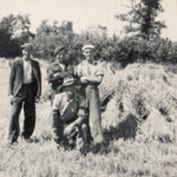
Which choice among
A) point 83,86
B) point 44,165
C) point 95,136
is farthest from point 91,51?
point 44,165

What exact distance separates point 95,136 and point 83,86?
0.78 meters

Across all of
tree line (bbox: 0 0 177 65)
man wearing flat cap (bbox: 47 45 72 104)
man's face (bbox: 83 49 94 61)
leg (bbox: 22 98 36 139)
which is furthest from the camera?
tree line (bbox: 0 0 177 65)

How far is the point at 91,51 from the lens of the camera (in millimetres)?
7348

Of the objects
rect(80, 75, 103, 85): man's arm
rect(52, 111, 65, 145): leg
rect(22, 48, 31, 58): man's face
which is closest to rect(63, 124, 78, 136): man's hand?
rect(52, 111, 65, 145): leg

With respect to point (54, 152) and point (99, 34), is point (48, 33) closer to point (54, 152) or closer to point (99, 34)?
point (99, 34)

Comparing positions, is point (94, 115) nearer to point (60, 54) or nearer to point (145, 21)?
point (60, 54)

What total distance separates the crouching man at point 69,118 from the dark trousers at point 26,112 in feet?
2.27

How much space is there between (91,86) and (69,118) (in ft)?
1.97

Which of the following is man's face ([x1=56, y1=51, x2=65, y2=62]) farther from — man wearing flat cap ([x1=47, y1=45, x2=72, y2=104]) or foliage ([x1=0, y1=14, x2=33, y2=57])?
foliage ([x1=0, y1=14, x2=33, y2=57])

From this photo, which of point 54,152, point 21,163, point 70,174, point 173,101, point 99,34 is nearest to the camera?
point 70,174

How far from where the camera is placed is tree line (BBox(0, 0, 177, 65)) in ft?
81.9

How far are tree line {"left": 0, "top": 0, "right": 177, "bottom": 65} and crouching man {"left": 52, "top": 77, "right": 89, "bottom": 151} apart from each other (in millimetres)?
13388

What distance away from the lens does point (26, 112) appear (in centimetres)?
787

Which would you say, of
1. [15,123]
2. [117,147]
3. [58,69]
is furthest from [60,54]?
[117,147]
